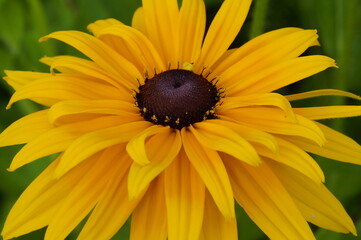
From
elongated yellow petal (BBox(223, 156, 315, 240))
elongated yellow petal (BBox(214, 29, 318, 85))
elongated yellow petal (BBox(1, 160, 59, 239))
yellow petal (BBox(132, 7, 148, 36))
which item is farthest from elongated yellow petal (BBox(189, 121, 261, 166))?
yellow petal (BBox(132, 7, 148, 36))

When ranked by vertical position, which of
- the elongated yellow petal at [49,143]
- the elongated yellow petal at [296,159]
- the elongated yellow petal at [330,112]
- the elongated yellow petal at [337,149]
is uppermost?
the elongated yellow petal at [49,143]

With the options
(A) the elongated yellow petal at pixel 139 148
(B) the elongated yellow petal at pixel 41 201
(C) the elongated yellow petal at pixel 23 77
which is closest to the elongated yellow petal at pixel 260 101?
(A) the elongated yellow petal at pixel 139 148

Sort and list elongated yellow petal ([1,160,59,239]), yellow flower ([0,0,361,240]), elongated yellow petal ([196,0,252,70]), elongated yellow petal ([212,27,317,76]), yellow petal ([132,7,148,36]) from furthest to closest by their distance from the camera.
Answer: yellow petal ([132,7,148,36]) < elongated yellow petal ([196,0,252,70]) < elongated yellow petal ([212,27,317,76]) < elongated yellow petal ([1,160,59,239]) < yellow flower ([0,0,361,240])

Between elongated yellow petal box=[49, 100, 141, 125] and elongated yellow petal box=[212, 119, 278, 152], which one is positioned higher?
elongated yellow petal box=[49, 100, 141, 125]

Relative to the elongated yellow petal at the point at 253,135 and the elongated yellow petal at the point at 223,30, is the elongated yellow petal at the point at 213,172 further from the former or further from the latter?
the elongated yellow petal at the point at 223,30

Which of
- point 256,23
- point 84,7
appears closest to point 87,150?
point 256,23

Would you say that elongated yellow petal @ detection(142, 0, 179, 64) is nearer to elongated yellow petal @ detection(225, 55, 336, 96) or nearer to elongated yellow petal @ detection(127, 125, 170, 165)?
elongated yellow petal @ detection(225, 55, 336, 96)

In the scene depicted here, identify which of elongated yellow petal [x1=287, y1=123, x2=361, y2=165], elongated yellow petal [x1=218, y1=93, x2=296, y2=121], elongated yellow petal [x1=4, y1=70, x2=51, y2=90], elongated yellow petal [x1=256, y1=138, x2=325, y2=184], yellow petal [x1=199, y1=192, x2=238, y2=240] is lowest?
yellow petal [x1=199, y1=192, x2=238, y2=240]

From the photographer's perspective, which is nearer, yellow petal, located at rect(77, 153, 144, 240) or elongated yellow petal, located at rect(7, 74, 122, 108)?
yellow petal, located at rect(77, 153, 144, 240)
